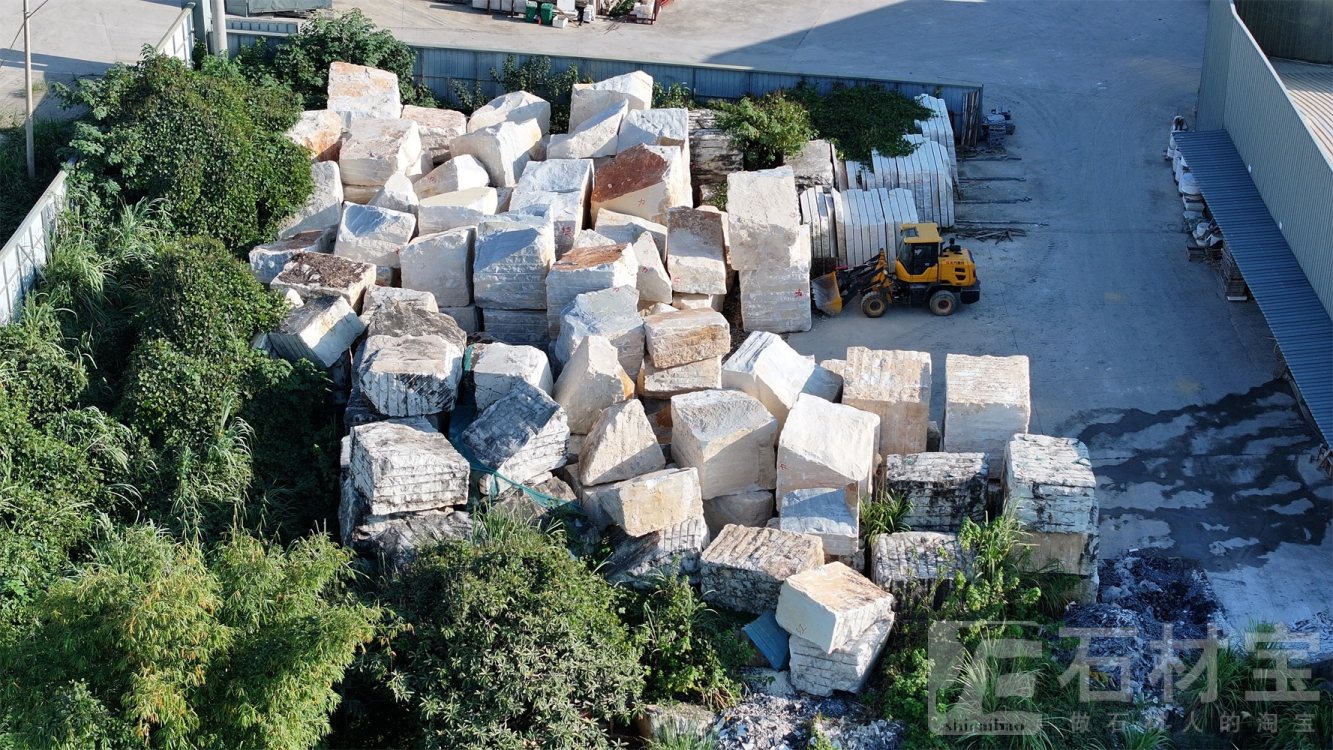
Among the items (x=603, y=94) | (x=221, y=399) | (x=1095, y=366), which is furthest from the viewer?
(x=603, y=94)

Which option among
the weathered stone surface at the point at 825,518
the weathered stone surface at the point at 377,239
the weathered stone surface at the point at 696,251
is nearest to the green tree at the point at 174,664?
the weathered stone surface at the point at 825,518

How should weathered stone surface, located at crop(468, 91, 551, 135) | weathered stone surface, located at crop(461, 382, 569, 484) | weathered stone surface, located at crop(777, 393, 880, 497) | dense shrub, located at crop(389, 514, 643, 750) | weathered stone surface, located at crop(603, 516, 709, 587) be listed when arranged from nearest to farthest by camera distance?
1. dense shrub, located at crop(389, 514, 643, 750)
2. weathered stone surface, located at crop(603, 516, 709, 587)
3. weathered stone surface, located at crop(777, 393, 880, 497)
4. weathered stone surface, located at crop(461, 382, 569, 484)
5. weathered stone surface, located at crop(468, 91, 551, 135)

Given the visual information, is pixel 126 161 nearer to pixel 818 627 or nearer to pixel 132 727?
pixel 132 727

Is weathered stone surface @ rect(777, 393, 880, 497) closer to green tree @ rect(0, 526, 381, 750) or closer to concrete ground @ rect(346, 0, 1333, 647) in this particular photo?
concrete ground @ rect(346, 0, 1333, 647)

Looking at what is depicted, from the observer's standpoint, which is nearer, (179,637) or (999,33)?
(179,637)

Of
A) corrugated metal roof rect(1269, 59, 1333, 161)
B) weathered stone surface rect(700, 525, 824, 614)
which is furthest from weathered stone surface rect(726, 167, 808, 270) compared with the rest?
corrugated metal roof rect(1269, 59, 1333, 161)

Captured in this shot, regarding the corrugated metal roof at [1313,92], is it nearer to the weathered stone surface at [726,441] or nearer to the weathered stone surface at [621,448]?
A: the weathered stone surface at [726,441]

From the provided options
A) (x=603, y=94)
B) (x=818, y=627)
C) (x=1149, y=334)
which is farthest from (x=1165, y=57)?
(x=818, y=627)

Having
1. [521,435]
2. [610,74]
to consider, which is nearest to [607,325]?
[521,435]
